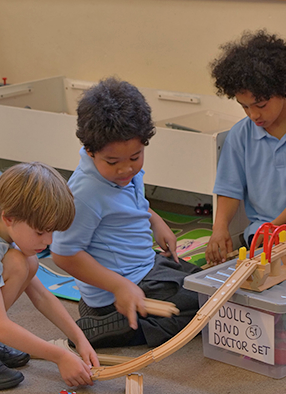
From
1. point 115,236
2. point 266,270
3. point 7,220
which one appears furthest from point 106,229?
point 266,270

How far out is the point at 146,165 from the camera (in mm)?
1760

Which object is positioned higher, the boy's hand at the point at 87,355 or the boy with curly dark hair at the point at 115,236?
the boy with curly dark hair at the point at 115,236

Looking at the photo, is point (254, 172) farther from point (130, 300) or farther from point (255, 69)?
point (130, 300)

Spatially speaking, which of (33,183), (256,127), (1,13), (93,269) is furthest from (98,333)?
(1,13)

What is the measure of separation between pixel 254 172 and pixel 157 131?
38 centimetres

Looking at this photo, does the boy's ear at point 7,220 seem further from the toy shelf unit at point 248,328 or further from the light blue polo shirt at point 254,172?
the light blue polo shirt at point 254,172

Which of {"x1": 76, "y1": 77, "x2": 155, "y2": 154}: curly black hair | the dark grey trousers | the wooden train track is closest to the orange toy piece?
the wooden train track

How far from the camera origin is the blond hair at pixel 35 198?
37.3 inches

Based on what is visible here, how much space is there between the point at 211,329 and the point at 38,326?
437mm

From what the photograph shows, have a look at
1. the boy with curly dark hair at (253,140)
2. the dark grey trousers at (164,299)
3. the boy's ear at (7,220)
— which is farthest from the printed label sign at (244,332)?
the boy's ear at (7,220)

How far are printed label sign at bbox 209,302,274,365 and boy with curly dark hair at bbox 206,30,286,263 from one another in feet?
1.06

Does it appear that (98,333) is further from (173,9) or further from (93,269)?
(173,9)

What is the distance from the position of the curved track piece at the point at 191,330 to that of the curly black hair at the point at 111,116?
1.10 ft

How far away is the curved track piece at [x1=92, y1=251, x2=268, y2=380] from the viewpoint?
926mm
